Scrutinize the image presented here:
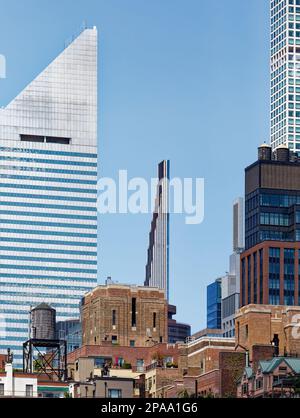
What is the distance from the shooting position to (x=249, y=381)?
193m

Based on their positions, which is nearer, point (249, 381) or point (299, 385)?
point (299, 385)
